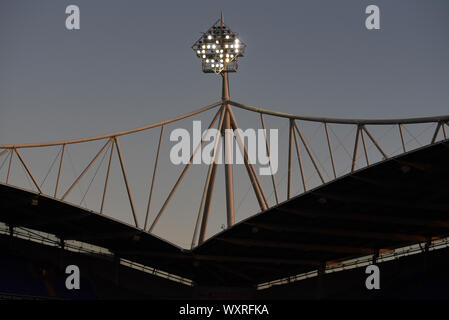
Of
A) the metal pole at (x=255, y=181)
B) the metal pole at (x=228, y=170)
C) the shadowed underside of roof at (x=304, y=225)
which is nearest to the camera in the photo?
the shadowed underside of roof at (x=304, y=225)

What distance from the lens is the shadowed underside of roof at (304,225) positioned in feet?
93.1

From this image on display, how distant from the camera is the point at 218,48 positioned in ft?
158

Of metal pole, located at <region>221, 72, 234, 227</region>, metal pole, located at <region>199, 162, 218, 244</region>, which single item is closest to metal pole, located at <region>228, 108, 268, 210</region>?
metal pole, located at <region>221, 72, 234, 227</region>

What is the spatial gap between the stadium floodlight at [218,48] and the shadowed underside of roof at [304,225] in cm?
1495

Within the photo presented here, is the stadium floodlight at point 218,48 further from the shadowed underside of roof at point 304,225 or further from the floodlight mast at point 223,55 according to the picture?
the shadowed underside of roof at point 304,225

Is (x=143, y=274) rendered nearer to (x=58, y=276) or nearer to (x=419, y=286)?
(x=58, y=276)

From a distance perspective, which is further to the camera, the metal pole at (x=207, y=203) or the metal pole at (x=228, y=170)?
the metal pole at (x=228, y=170)

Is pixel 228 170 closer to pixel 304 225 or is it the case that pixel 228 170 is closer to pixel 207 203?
pixel 207 203

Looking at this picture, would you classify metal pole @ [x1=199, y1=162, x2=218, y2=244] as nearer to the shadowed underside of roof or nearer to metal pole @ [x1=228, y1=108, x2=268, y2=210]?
the shadowed underside of roof

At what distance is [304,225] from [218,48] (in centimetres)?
1809

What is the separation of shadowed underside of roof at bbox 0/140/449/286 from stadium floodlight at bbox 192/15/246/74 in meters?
14.9

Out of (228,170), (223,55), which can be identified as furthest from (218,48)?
(228,170)

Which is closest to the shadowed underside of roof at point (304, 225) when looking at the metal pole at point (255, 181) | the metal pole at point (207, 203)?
the metal pole at point (207, 203)

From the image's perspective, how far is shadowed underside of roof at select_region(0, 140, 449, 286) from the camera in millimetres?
28375
